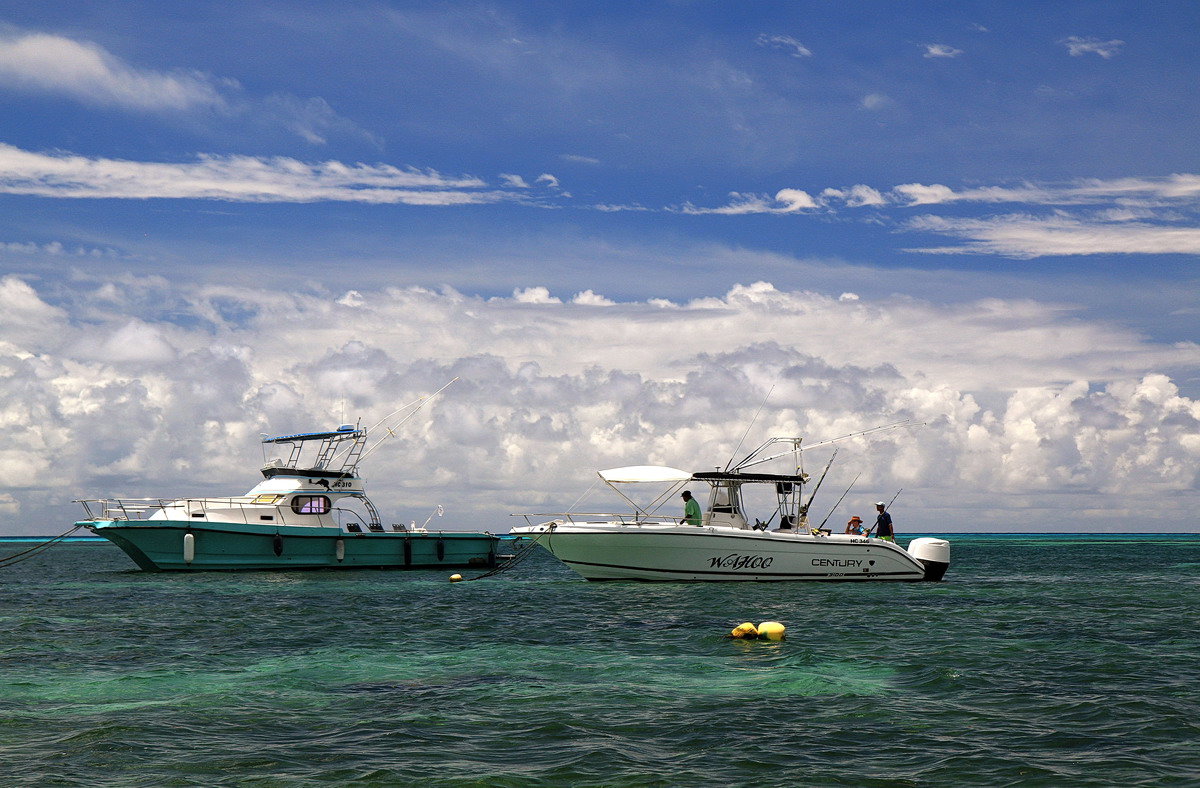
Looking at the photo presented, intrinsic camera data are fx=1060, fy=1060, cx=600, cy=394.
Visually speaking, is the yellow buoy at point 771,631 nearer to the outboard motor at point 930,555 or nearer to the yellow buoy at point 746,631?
the yellow buoy at point 746,631

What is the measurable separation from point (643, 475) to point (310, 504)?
66.1ft

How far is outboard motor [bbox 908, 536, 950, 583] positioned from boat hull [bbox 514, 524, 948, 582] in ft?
13.9

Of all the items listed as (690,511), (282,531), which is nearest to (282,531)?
(282,531)

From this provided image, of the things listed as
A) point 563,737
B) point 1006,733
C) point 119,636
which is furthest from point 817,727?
point 119,636

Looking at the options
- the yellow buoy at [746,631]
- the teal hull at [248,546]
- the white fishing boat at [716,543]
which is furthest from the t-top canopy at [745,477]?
the teal hull at [248,546]

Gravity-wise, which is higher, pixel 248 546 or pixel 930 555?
pixel 248 546

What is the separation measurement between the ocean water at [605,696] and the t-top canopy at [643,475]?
446 centimetres

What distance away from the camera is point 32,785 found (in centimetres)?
1009

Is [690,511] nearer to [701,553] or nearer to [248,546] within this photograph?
[701,553]

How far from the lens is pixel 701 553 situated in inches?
1227

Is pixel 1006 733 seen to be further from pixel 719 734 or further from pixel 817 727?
pixel 719 734

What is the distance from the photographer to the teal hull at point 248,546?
43031 millimetres

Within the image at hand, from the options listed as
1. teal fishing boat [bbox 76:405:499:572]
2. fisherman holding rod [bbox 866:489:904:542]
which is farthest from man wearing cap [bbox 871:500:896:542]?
teal fishing boat [bbox 76:405:499:572]

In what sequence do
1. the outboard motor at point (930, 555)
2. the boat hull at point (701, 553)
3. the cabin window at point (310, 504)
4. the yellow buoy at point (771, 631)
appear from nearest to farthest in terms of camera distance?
the yellow buoy at point (771, 631) < the boat hull at point (701, 553) < the outboard motor at point (930, 555) < the cabin window at point (310, 504)
